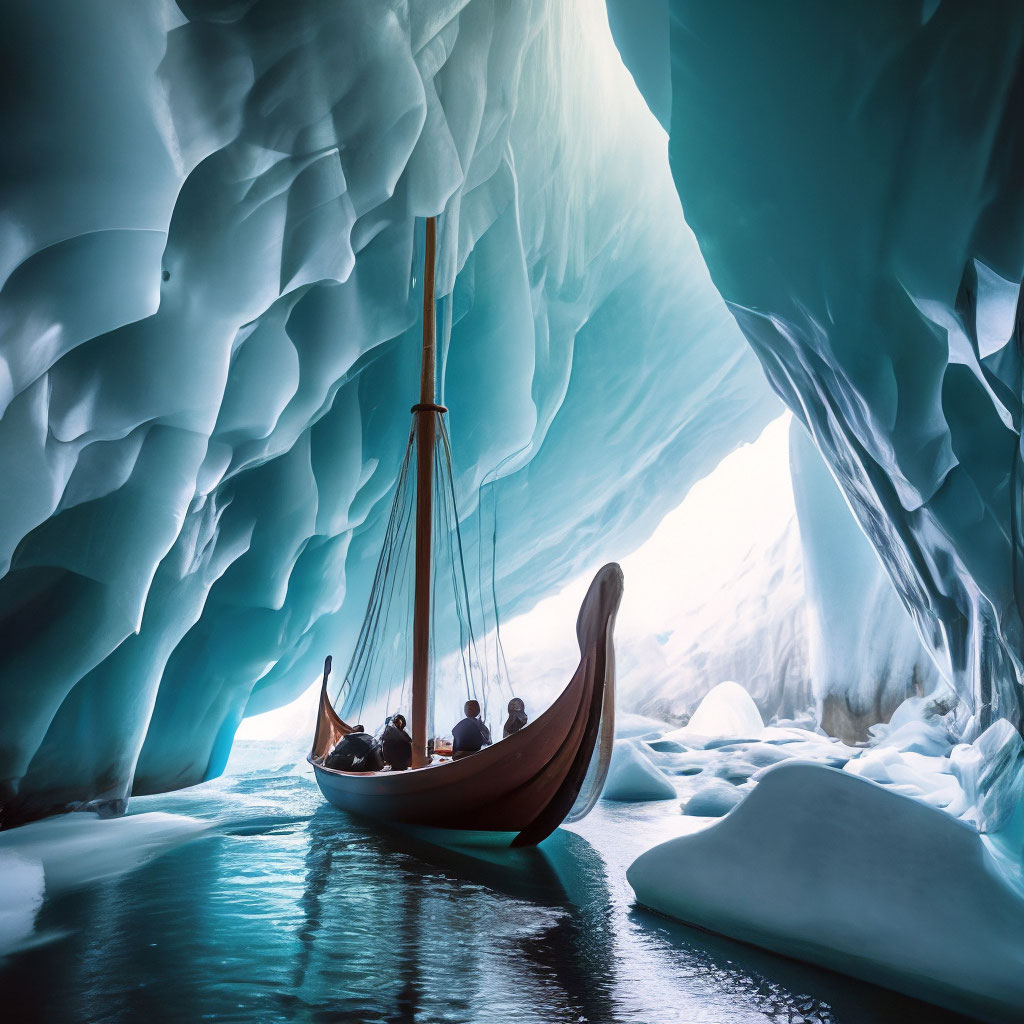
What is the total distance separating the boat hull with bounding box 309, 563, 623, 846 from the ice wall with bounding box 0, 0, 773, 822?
2345 millimetres

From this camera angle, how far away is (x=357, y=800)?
6395 mm

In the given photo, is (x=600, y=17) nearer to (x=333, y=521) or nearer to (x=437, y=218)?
(x=437, y=218)

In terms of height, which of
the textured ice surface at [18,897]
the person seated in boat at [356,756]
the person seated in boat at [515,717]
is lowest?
the textured ice surface at [18,897]

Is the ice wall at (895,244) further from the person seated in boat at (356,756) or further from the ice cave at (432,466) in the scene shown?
the person seated in boat at (356,756)

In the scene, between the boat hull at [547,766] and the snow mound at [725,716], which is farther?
the snow mound at [725,716]

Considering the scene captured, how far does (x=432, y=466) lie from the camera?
6.59m

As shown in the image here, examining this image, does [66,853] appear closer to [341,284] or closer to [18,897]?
[18,897]

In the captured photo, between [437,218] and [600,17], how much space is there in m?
4.38

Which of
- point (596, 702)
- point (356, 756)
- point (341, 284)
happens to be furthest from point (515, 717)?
point (341, 284)

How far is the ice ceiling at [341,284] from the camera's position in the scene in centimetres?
357

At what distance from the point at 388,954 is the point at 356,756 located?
3988 mm

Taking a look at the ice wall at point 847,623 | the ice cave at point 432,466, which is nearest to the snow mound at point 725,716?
the ice wall at point 847,623

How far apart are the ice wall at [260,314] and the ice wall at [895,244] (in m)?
2.19

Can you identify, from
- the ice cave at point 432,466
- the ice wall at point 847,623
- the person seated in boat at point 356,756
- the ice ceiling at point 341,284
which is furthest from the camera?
the ice wall at point 847,623
